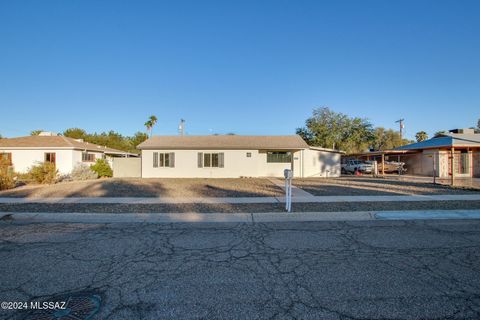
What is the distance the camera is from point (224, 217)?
7719mm

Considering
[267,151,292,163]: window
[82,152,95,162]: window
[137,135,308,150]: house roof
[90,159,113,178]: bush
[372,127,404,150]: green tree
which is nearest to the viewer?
[90,159,113,178]: bush

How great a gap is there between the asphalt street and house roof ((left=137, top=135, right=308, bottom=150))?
17.4 metres

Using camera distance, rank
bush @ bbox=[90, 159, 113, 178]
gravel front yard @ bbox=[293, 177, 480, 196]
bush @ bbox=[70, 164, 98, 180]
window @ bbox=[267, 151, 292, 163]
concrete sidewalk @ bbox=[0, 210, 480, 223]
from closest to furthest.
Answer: concrete sidewalk @ bbox=[0, 210, 480, 223], gravel front yard @ bbox=[293, 177, 480, 196], bush @ bbox=[70, 164, 98, 180], bush @ bbox=[90, 159, 113, 178], window @ bbox=[267, 151, 292, 163]

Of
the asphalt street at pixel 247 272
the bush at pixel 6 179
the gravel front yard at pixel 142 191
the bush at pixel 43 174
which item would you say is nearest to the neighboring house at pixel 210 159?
the bush at pixel 43 174

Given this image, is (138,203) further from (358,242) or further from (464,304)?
(464,304)

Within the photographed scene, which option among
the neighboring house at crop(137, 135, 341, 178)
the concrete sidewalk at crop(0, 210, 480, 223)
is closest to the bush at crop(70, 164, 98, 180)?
the neighboring house at crop(137, 135, 341, 178)

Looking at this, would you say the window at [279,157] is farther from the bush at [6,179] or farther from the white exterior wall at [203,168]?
the bush at [6,179]

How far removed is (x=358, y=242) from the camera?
5.44 metres

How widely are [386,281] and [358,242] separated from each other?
5.92 ft

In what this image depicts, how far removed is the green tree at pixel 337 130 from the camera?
41.3 meters

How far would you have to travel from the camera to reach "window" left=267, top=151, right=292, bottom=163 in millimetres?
24812

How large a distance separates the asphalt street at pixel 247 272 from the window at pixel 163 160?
56.9ft

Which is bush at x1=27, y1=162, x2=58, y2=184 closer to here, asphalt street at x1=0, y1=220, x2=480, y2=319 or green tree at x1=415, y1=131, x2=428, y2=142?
asphalt street at x1=0, y1=220, x2=480, y2=319

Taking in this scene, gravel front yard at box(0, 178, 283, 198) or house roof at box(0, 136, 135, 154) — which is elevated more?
house roof at box(0, 136, 135, 154)
